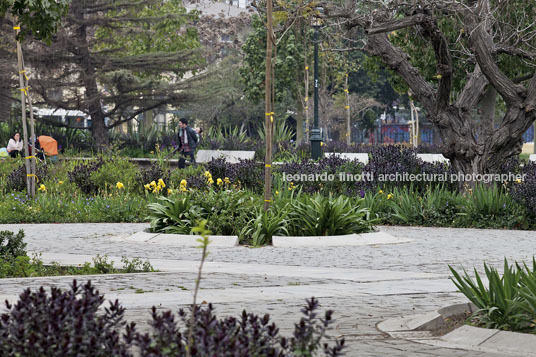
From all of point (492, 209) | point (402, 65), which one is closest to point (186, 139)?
point (402, 65)

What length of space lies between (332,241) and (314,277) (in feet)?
12.0

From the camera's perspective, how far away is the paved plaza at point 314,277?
771cm

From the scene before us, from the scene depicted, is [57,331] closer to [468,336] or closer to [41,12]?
[468,336]

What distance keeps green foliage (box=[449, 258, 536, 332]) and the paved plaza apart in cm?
54

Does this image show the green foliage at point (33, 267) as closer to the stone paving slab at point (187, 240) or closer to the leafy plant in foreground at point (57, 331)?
the stone paving slab at point (187, 240)

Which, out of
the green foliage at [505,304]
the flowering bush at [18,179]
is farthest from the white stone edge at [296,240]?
the flowering bush at [18,179]

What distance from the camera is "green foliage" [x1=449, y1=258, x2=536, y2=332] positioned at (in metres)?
6.71

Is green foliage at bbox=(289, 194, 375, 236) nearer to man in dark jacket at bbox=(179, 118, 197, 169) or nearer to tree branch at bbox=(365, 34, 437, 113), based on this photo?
tree branch at bbox=(365, 34, 437, 113)

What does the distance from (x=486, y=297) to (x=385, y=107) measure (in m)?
70.7

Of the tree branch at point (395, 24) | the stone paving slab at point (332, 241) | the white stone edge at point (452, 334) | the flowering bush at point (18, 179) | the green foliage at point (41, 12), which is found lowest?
the stone paving slab at point (332, 241)

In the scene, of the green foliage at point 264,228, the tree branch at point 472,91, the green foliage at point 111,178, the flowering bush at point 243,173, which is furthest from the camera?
the green foliage at point 111,178

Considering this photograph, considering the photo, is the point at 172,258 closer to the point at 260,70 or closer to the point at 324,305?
the point at 324,305

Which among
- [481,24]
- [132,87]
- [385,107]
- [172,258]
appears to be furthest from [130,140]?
[385,107]

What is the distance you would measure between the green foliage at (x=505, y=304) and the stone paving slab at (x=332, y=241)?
257 inches
